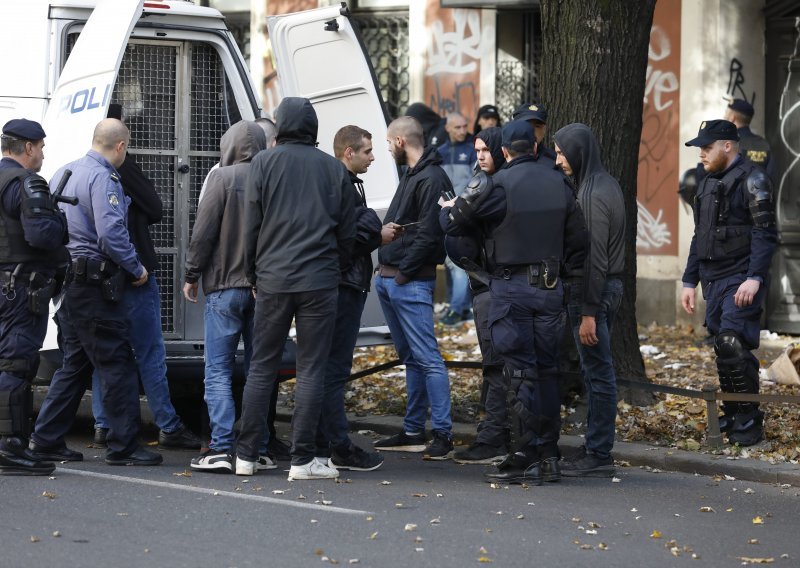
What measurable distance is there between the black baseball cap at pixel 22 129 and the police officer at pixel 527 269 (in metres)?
2.23

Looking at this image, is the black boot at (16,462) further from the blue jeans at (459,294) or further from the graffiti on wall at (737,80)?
the graffiti on wall at (737,80)

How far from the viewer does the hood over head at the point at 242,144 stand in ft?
27.9

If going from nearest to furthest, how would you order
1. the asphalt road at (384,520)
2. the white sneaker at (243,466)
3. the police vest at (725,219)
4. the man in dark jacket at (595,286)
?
the asphalt road at (384,520)
the white sneaker at (243,466)
the man in dark jacket at (595,286)
the police vest at (725,219)

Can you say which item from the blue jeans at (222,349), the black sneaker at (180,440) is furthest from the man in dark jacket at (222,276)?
the black sneaker at (180,440)

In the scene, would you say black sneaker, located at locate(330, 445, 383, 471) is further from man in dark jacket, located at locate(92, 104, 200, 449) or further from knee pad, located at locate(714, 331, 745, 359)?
knee pad, located at locate(714, 331, 745, 359)

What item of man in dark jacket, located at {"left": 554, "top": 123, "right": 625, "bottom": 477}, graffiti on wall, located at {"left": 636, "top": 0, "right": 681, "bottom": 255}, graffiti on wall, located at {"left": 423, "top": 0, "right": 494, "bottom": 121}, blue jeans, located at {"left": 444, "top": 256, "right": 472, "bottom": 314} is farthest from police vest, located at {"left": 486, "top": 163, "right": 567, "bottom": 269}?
graffiti on wall, located at {"left": 423, "top": 0, "right": 494, "bottom": 121}

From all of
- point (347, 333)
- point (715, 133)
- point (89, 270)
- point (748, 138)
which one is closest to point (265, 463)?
point (347, 333)

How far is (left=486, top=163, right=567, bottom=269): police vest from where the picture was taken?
7973 mm

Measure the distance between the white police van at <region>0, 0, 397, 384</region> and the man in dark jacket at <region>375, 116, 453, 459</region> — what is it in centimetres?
107

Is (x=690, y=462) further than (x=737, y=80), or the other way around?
(x=737, y=80)

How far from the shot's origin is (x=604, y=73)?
10.1 m

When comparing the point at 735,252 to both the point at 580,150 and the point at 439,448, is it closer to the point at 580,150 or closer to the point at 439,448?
the point at 580,150

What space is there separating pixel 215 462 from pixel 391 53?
388 inches

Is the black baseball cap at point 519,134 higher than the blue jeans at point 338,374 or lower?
higher
